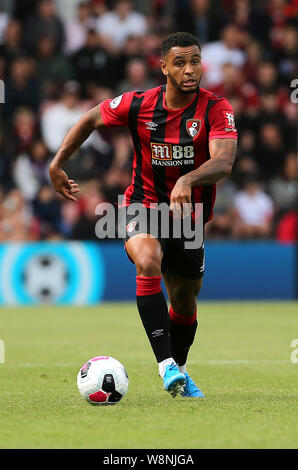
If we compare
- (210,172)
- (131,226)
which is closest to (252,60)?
(131,226)

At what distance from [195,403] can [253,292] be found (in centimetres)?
899

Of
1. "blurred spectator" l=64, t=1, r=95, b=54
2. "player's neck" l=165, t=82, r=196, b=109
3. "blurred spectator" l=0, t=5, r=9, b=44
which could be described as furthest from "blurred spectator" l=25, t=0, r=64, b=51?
"player's neck" l=165, t=82, r=196, b=109

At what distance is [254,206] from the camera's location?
14773mm

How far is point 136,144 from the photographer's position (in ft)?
20.5

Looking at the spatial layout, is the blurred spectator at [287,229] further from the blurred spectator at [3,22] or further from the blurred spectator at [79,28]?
the blurred spectator at [3,22]

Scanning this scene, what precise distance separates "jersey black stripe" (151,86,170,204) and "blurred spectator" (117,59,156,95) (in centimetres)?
954

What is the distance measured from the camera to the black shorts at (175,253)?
5984 mm

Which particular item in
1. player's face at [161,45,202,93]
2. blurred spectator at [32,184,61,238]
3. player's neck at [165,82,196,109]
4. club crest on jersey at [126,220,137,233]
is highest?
player's face at [161,45,202,93]

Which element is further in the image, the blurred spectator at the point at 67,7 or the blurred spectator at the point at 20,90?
the blurred spectator at the point at 67,7

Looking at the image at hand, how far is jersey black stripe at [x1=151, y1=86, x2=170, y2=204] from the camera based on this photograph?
6.09 meters

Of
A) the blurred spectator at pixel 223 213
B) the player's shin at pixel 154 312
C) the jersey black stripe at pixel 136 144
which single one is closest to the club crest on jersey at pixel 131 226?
the jersey black stripe at pixel 136 144

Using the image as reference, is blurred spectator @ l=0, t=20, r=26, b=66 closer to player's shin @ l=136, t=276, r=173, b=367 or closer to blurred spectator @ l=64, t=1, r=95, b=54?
blurred spectator @ l=64, t=1, r=95, b=54

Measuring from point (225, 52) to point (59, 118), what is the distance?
131 inches

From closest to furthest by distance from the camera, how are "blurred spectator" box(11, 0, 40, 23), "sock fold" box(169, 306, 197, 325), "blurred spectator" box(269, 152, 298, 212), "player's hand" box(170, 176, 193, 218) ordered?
"player's hand" box(170, 176, 193, 218), "sock fold" box(169, 306, 197, 325), "blurred spectator" box(269, 152, 298, 212), "blurred spectator" box(11, 0, 40, 23)
